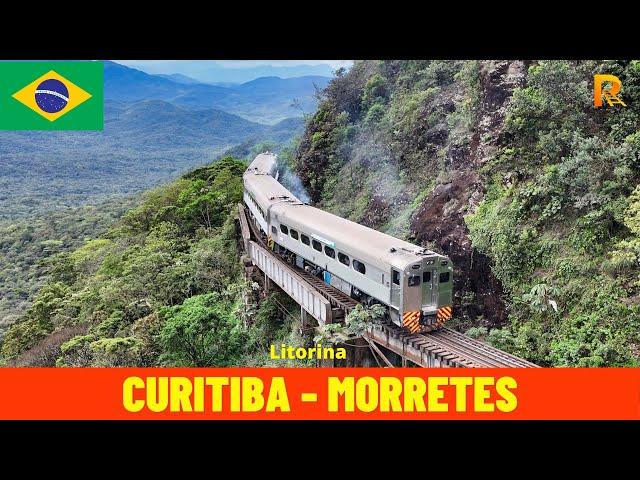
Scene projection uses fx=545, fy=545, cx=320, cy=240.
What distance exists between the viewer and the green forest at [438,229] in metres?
11.6

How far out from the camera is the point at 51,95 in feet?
33.9

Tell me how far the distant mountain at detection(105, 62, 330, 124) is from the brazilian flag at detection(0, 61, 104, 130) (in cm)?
51

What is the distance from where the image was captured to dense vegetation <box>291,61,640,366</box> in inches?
436

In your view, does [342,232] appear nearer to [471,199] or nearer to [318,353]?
[318,353]

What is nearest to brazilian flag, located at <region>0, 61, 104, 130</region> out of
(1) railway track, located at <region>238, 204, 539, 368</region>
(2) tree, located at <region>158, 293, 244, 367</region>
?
(2) tree, located at <region>158, 293, 244, 367</region>

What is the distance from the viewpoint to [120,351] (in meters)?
15.6

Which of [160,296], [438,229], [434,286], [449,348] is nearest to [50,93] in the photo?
[434,286]

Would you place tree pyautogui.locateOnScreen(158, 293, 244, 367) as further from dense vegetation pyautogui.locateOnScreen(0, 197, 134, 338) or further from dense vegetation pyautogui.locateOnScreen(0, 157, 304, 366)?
dense vegetation pyautogui.locateOnScreen(0, 197, 134, 338)

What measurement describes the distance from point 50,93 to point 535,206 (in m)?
10.8

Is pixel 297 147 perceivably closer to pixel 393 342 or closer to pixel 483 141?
pixel 483 141

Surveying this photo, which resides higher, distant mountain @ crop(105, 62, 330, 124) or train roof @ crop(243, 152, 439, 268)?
distant mountain @ crop(105, 62, 330, 124)

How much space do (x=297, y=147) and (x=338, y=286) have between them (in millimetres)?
19210

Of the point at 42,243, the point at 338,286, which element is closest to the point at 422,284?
the point at 338,286

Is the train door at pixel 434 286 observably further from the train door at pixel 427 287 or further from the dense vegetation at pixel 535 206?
the dense vegetation at pixel 535 206
